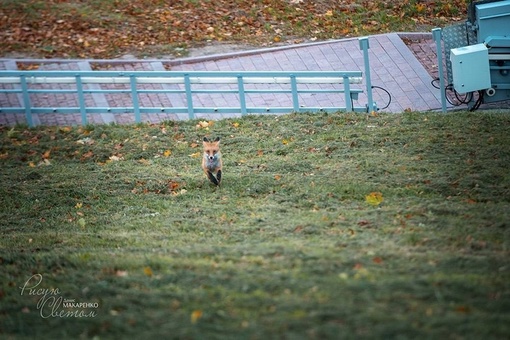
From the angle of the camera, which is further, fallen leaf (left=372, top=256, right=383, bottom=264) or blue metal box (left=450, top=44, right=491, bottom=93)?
blue metal box (left=450, top=44, right=491, bottom=93)

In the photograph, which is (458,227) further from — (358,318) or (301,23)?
(301,23)

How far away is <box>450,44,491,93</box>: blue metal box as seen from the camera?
48.3 ft

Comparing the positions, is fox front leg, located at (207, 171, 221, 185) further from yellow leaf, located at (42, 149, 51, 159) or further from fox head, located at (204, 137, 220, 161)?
yellow leaf, located at (42, 149, 51, 159)

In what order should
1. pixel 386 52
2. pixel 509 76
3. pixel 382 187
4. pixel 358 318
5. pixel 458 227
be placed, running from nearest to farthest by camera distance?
pixel 358 318 → pixel 458 227 → pixel 382 187 → pixel 509 76 → pixel 386 52

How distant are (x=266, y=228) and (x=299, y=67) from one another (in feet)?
33.5

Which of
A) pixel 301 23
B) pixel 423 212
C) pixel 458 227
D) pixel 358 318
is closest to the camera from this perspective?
pixel 358 318

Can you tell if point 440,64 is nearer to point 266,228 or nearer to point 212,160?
point 212,160

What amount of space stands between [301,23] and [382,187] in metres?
12.0

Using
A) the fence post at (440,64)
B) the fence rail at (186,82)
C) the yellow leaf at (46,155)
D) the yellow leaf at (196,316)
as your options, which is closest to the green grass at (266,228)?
the yellow leaf at (196,316)

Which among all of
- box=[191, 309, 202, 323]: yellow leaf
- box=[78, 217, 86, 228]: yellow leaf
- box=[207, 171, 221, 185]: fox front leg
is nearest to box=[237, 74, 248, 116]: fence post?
box=[207, 171, 221, 185]: fox front leg

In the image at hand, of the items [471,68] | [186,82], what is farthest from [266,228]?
[471,68]

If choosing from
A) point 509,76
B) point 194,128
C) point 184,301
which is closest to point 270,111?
point 194,128

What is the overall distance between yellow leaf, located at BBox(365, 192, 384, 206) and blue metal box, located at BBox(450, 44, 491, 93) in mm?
5837

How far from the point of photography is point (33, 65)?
19.5 metres
